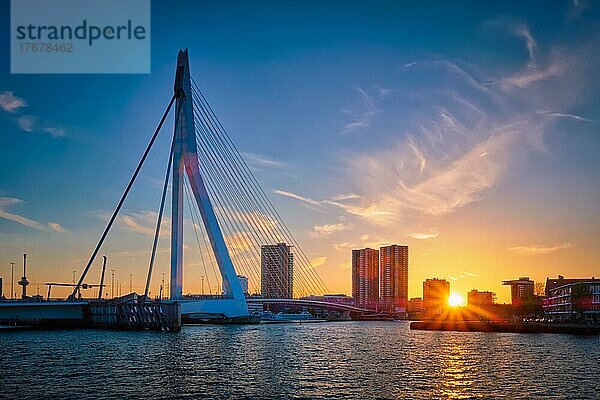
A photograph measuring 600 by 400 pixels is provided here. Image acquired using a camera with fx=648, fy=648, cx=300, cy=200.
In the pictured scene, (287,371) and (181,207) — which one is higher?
(181,207)

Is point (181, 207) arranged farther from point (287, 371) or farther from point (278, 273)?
point (278, 273)

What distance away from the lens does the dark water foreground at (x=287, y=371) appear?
1169 inches

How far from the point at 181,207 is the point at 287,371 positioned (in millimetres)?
35911

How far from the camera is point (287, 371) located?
37.2 meters

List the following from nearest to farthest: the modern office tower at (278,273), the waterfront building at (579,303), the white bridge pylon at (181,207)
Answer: the white bridge pylon at (181,207) → the waterfront building at (579,303) → the modern office tower at (278,273)

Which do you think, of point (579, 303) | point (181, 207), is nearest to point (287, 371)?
point (181, 207)

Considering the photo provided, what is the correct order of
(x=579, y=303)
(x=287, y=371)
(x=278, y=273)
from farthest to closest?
(x=278, y=273)
(x=579, y=303)
(x=287, y=371)

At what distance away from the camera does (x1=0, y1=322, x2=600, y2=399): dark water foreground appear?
29.7 meters

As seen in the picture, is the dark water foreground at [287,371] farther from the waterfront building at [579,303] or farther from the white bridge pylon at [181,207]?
the waterfront building at [579,303]

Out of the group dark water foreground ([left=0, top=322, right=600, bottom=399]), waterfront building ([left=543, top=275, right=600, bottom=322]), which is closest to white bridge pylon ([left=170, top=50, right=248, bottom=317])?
dark water foreground ([left=0, top=322, right=600, bottom=399])

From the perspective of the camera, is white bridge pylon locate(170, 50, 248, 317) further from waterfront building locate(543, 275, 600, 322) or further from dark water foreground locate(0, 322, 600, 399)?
waterfront building locate(543, 275, 600, 322)

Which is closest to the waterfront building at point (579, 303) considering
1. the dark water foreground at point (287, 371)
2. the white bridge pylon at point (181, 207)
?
the dark water foreground at point (287, 371)

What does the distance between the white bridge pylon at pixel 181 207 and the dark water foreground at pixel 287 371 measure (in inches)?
605

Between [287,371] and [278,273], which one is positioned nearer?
[287,371]
